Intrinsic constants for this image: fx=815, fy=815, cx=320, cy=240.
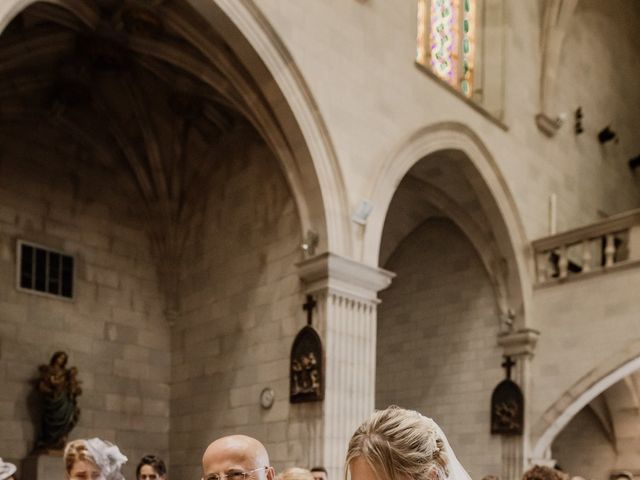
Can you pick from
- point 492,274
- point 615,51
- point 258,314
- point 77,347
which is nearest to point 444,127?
point 492,274

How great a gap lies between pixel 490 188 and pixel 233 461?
945 cm

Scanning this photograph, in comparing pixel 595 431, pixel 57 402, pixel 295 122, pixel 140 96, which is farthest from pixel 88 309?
pixel 595 431

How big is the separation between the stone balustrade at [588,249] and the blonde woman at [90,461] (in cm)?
823

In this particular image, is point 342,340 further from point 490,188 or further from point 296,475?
point 296,475

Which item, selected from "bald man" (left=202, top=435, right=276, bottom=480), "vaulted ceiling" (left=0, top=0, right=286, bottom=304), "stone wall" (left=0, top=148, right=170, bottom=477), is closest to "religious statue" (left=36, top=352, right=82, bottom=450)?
"stone wall" (left=0, top=148, right=170, bottom=477)

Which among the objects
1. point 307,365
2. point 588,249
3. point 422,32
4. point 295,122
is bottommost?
point 307,365

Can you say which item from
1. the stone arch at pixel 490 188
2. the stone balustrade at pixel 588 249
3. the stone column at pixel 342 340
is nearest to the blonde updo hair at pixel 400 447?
the stone column at pixel 342 340

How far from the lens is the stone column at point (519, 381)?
10836 millimetres

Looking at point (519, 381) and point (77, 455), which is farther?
point (519, 381)

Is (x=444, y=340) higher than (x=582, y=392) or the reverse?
higher

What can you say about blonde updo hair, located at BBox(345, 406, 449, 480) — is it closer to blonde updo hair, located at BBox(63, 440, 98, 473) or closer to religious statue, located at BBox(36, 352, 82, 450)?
blonde updo hair, located at BBox(63, 440, 98, 473)

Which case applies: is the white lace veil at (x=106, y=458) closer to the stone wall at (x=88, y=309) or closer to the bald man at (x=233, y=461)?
the bald man at (x=233, y=461)

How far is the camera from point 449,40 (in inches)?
459

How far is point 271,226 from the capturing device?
9.71 m
